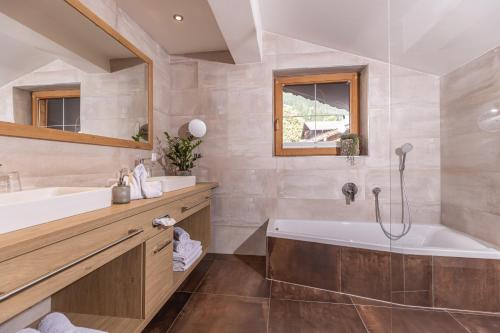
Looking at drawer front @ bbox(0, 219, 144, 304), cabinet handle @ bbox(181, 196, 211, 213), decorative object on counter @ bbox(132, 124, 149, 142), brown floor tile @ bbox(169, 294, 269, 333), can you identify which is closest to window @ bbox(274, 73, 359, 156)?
cabinet handle @ bbox(181, 196, 211, 213)

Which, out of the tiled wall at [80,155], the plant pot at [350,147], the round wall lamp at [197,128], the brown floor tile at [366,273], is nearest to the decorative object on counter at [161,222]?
the tiled wall at [80,155]

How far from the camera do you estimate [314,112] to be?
108 inches

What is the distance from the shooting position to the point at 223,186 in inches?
107

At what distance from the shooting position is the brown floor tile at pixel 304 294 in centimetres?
187

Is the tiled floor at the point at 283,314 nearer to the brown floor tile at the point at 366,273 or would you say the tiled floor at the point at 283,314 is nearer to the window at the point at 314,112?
the brown floor tile at the point at 366,273

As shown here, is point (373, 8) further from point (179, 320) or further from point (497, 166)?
point (179, 320)

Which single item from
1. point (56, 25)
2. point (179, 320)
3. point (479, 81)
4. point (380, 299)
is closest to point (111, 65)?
point (56, 25)

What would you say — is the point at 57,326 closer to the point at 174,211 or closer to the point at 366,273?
the point at 174,211

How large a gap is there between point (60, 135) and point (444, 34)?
242cm

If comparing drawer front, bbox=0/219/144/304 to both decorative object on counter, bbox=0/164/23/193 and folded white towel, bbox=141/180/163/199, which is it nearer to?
folded white towel, bbox=141/180/163/199

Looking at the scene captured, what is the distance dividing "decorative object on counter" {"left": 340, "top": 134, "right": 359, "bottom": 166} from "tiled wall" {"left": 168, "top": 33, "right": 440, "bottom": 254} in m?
0.07

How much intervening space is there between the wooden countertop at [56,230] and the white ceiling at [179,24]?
1.62m

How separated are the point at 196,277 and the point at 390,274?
1.52 m

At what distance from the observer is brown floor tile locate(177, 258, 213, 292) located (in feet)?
6.70
